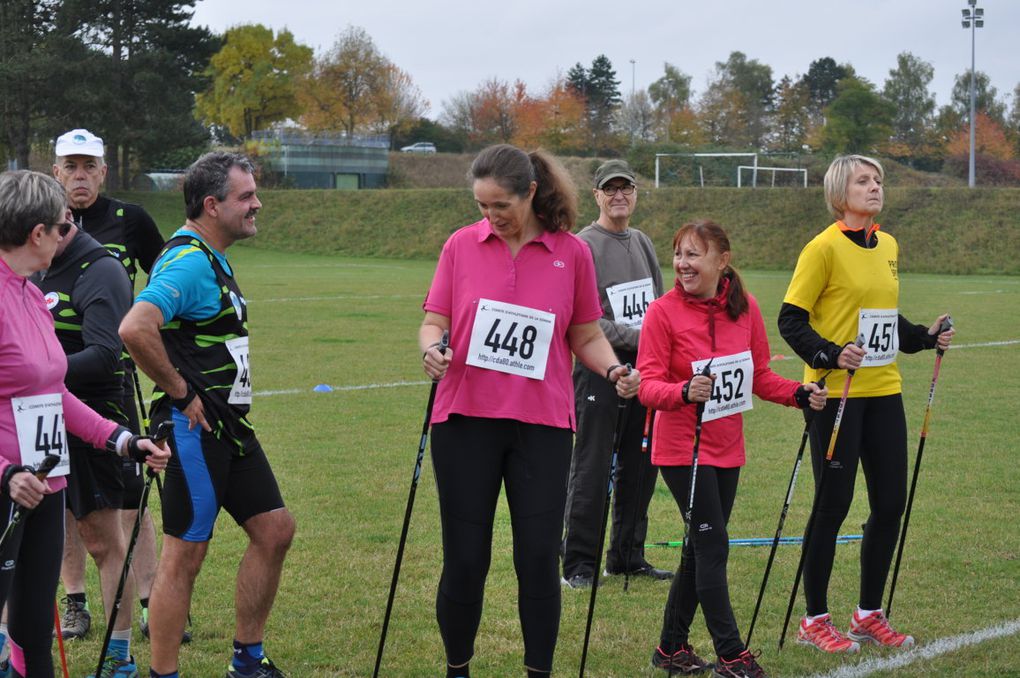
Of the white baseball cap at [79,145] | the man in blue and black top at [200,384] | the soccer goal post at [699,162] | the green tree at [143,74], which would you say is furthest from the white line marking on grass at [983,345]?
the green tree at [143,74]

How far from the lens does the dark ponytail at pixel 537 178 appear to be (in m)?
4.28

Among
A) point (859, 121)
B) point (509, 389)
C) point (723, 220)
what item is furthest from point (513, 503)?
point (859, 121)

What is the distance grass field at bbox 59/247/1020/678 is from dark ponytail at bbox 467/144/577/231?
6.87ft

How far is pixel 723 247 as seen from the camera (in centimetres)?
509

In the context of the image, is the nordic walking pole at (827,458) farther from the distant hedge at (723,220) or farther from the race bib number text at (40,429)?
the distant hedge at (723,220)

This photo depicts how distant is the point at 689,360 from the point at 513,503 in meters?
1.17

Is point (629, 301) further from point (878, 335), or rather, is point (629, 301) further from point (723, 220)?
point (723, 220)

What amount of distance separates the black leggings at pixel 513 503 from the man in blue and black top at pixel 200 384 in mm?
840

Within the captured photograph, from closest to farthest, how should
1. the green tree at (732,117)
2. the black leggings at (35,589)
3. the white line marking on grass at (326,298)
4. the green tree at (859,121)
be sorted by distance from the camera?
the black leggings at (35,589), the white line marking on grass at (326,298), the green tree at (859,121), the green tree at (732,117)

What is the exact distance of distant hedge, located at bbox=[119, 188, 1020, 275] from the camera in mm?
37906

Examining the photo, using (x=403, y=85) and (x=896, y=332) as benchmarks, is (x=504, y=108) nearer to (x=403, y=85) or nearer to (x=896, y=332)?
(x=403, y=85)

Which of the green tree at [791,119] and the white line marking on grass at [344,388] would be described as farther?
the green tree at [791,119]

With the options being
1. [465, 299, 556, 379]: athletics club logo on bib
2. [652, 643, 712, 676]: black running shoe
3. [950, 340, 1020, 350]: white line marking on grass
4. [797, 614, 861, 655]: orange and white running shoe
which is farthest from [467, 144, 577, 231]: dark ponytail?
[950, 340, 1020, 350]: white line marking on grass

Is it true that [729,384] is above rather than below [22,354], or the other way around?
below
